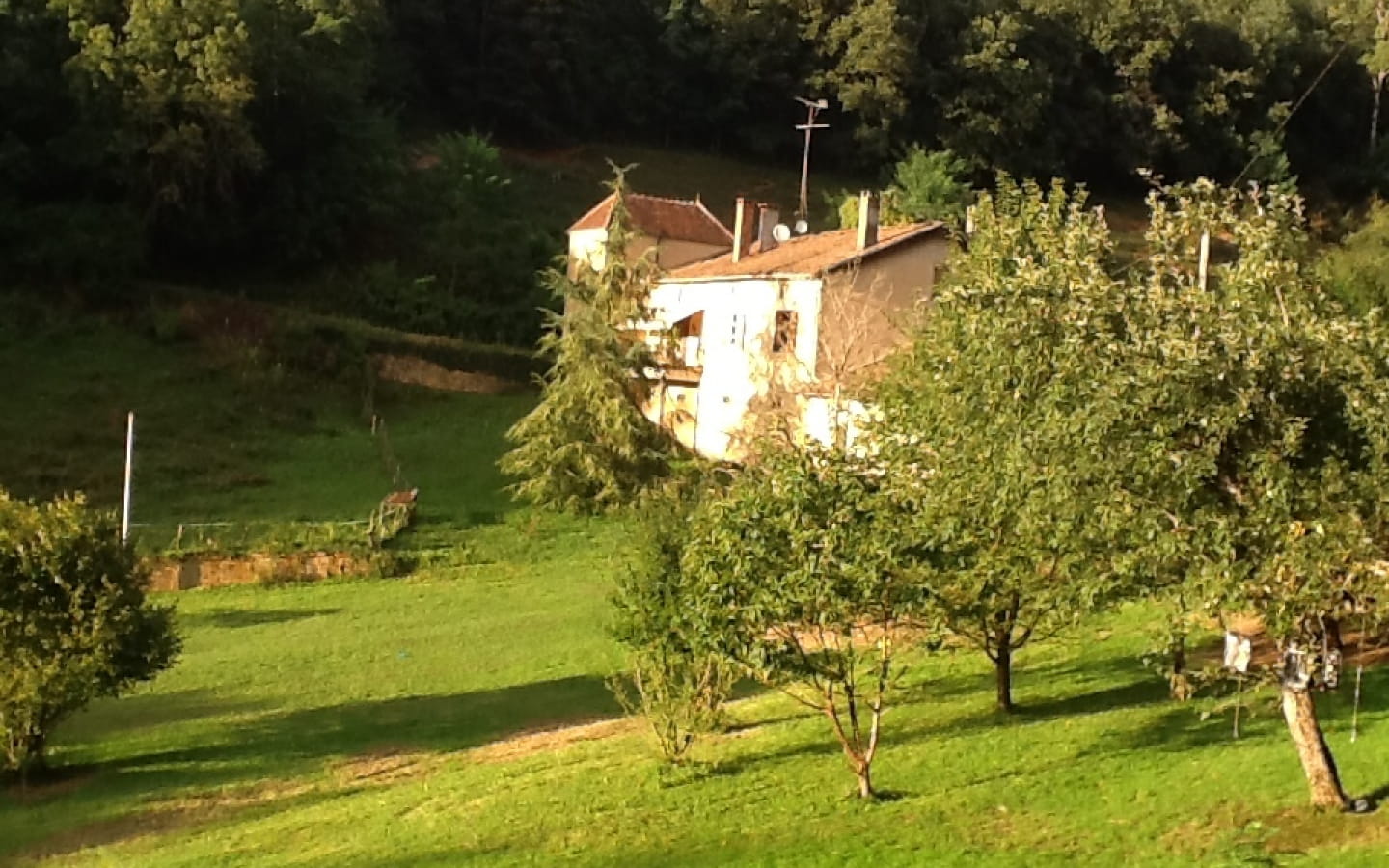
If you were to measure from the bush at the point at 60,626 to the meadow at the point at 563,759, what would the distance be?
118 centimetres

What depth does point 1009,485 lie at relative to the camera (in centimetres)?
1211

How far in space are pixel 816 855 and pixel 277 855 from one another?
6053 millimetres

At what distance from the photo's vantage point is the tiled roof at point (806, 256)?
120 ft

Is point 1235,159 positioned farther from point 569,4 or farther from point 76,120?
point 76,120

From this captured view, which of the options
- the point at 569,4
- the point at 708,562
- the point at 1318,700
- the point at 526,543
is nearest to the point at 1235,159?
the point at 569,4

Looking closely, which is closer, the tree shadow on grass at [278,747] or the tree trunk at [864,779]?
the tree trunk at [864,779]

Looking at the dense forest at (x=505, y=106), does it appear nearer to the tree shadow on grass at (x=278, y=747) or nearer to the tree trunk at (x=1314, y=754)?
the tree shadow on grass at (x=278, y=747)

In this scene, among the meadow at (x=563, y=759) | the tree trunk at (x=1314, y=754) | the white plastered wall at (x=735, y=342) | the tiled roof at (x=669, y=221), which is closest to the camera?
the tree trunk at (x=1314, y=754)

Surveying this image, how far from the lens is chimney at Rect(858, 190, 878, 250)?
36.9m

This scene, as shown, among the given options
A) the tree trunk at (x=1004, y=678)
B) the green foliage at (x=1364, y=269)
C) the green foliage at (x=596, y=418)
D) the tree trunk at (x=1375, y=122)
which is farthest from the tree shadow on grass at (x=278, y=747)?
the tree trunk at (x=1375, y=122)

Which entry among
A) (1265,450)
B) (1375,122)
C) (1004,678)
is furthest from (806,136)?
(1265,450)

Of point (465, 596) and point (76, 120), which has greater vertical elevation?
point (76, 120)

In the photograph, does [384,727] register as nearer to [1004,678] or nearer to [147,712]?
[147,712]

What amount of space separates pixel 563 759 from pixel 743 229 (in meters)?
29.3
